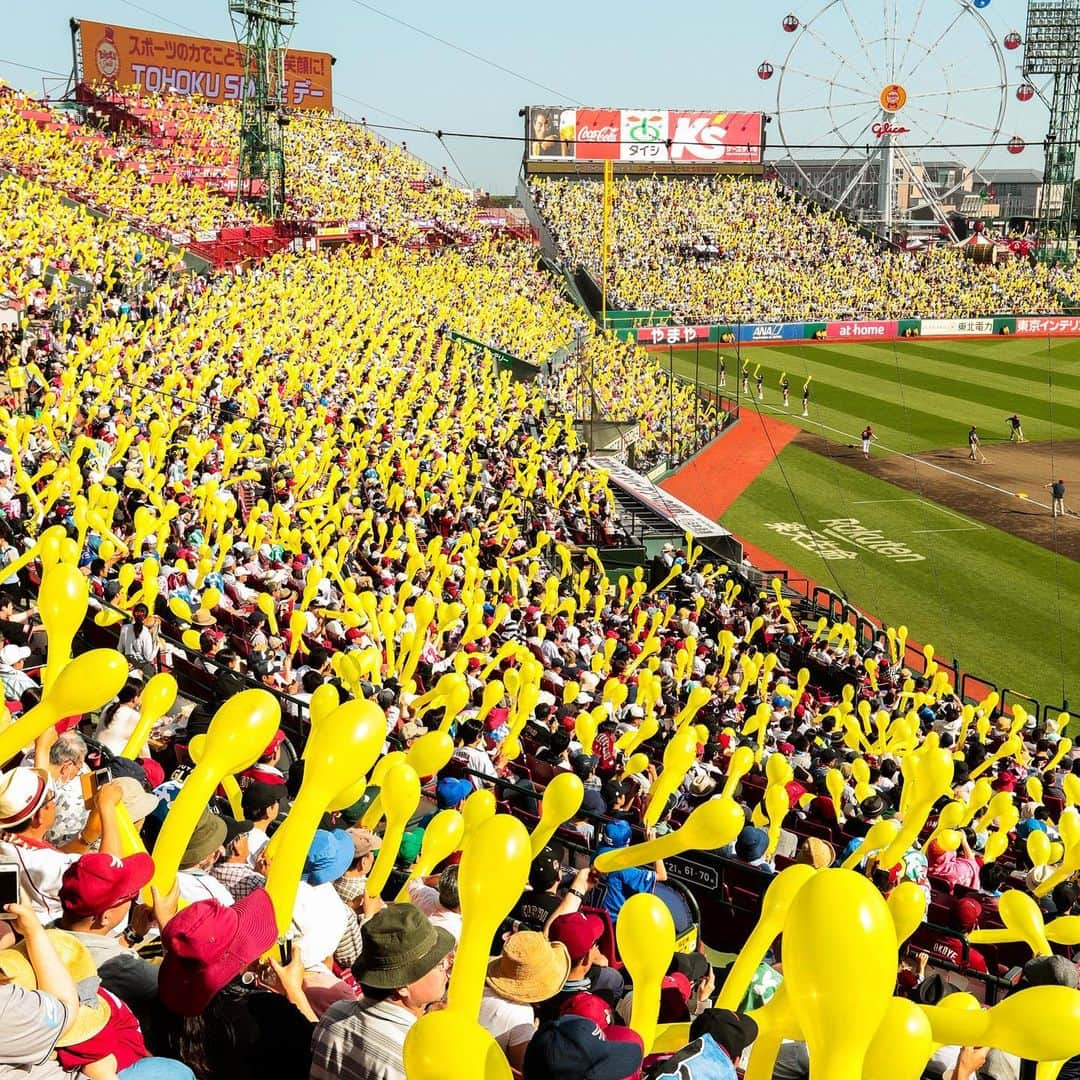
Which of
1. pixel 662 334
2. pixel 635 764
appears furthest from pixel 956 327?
pixel 635 764

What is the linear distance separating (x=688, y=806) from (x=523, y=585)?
639 cm

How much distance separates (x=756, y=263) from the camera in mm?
62844

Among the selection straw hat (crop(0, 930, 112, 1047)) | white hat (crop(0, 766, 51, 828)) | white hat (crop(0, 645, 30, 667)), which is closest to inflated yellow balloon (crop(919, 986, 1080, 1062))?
straw hat (crop(0, 930, 112, 1047))

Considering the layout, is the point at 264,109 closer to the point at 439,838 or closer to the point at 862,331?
the point at 862,331

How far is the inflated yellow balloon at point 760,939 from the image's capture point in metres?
2.94

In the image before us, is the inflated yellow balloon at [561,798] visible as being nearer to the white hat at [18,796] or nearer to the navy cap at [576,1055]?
the navy cap at [576,1055]

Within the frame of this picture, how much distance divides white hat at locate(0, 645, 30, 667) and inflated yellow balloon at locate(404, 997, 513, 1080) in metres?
5.44

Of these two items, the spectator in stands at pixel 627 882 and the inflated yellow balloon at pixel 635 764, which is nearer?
the spectator in stands at pixel 627 882

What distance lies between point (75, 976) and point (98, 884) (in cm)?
28

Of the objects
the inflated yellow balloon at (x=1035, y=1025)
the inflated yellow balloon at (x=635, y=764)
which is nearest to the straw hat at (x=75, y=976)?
the inflated yellow balloon at (x=1035, y=1025)

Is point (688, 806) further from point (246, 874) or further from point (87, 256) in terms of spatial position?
point (87, 256)

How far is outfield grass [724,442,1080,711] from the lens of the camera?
19.5m

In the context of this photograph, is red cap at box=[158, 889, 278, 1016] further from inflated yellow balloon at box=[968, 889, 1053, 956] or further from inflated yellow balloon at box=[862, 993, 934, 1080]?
inflated yellow balloon at box=[968, 889, 1053, 956]

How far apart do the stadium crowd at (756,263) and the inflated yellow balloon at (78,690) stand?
54418 millimetres
